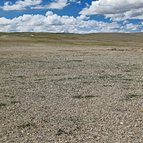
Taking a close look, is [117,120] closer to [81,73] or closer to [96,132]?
[96,132]

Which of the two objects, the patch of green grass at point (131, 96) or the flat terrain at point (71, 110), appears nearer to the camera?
the flat terrain at point (71, 110)

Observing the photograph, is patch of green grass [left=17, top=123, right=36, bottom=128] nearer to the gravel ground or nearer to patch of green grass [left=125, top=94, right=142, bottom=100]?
the gravel ground

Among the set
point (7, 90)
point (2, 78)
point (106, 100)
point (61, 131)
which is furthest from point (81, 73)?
point (61, 131)

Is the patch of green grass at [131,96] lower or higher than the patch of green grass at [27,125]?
lower

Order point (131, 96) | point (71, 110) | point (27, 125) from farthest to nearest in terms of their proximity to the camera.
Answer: point (131, 96) < point (71, 110) < point (27, 125)

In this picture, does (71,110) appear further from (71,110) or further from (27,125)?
(27,125)

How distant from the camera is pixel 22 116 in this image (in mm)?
14258

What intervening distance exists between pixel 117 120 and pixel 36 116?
301cm

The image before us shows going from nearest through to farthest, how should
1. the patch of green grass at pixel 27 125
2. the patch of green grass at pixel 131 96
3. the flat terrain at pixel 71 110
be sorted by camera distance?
the flat terrain at pixel 71 110
the patch of green grass at pixel 27 125
the patch of green grass at pixel 131 96

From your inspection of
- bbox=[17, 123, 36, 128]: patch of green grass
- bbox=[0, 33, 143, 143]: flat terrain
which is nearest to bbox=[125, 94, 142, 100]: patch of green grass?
bbox=[0, 33, 143, 143]: flat terrain

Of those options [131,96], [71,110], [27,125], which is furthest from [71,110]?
[131,96]

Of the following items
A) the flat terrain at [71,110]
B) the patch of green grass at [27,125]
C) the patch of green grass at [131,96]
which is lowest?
the patch of green grass at [131,96]

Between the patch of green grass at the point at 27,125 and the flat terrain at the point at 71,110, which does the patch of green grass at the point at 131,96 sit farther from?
the patch of green grass at the point at 27,125

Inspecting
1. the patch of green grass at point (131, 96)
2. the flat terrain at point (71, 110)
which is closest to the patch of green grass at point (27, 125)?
the flat terrain at point (71, 110)
